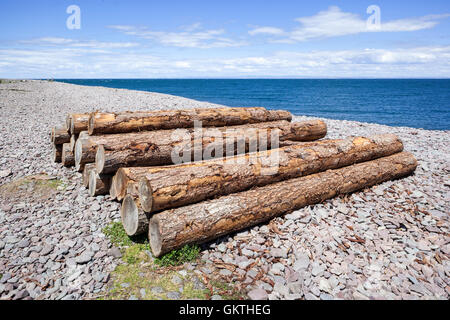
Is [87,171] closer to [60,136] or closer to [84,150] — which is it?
Result: [84,150]

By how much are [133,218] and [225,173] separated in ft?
5.99

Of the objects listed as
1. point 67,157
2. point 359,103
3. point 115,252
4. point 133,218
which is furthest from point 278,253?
point 359,103

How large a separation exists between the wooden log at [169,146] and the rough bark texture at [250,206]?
170 cm

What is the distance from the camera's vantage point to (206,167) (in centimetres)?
496

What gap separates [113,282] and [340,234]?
3.99 metres

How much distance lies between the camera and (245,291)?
12.5 ft

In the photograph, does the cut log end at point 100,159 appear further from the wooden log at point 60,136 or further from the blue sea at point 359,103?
the blue sea at point 359,103

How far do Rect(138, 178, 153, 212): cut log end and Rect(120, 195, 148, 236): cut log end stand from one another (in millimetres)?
210

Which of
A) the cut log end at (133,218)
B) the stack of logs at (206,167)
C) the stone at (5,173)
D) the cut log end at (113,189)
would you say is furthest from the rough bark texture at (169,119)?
the stone at (5,173)

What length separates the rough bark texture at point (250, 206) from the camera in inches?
169

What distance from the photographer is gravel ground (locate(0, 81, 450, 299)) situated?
3.88 metres

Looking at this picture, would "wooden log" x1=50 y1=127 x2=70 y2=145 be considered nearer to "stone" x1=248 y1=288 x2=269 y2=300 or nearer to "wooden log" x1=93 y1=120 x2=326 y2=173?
"wooden log" x1=93 y1=120 x2=326 y2=173
